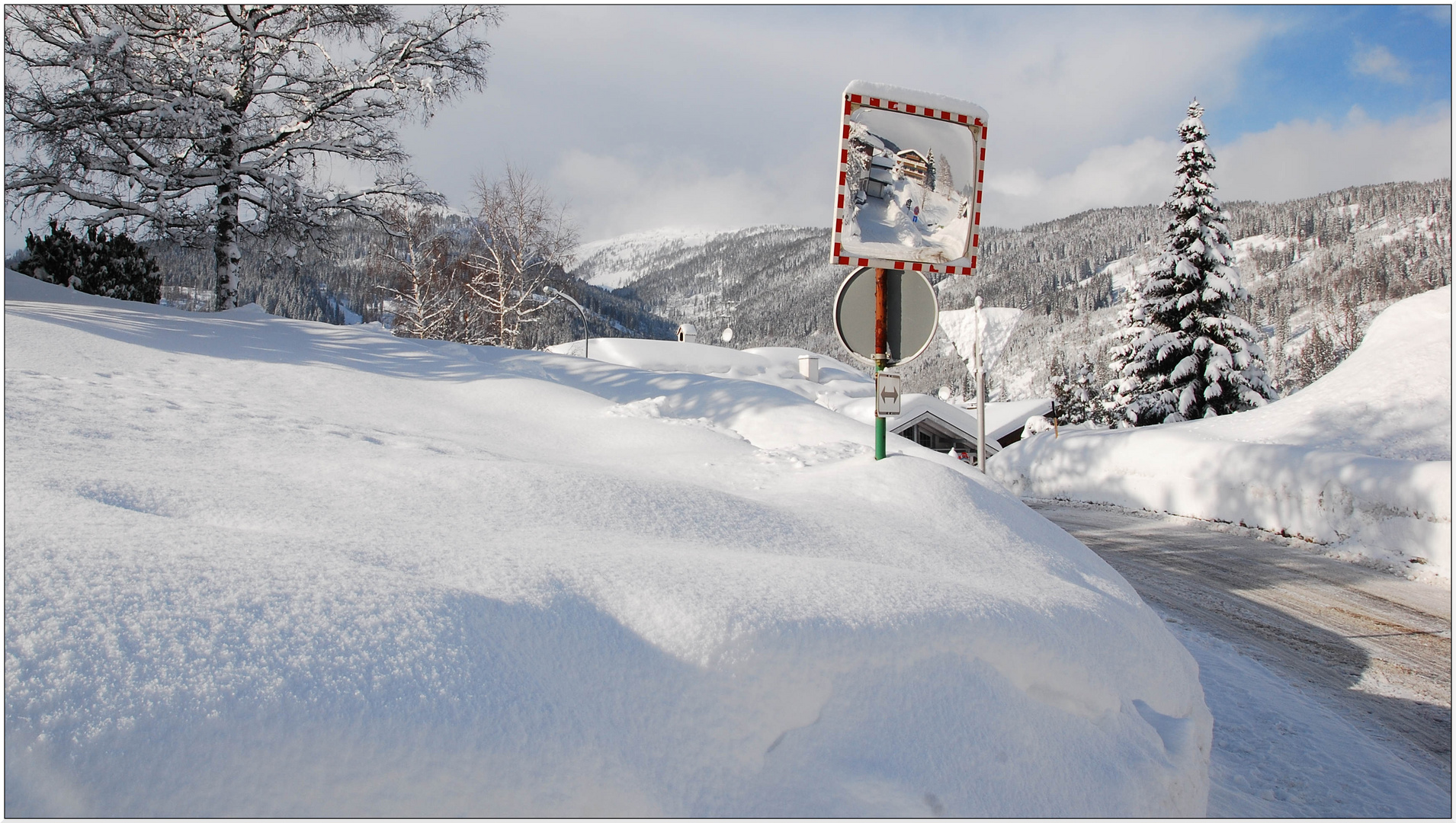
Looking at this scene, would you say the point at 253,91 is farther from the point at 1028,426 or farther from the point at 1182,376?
the point at 1028,426

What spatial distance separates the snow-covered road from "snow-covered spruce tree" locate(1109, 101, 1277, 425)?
1840 centimetres

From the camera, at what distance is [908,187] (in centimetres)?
509

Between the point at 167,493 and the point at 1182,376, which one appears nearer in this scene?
the point at 167,493

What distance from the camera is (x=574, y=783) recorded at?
1.83m

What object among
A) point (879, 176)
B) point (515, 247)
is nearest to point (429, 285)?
point (515, 247)

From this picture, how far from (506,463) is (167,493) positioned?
5.35 feet

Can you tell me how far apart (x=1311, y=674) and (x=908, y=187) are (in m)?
4.31

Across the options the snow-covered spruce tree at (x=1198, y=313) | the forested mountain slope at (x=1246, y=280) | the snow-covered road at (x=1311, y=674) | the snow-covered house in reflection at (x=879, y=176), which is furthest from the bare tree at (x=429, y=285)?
the forested mountain slope at (x=1246, y=280)

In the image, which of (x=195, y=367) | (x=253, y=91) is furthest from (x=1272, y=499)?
(x=253, y=91)

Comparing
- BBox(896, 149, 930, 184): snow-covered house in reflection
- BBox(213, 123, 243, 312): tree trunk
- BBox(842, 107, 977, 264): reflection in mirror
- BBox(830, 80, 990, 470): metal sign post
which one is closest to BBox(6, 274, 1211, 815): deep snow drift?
BBox(830, 80, 990, 470): metal sign post

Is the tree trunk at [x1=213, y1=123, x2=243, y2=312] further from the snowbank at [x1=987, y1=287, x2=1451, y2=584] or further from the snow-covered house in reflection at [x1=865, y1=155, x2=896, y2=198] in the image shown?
the snowbank at [x1=987, y1=287, x2=1451, y2=584]

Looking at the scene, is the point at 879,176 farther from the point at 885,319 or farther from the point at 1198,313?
the point at 1198,313

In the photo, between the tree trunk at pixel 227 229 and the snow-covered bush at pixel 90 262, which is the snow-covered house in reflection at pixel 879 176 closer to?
the tree trunk at pixel 227 229

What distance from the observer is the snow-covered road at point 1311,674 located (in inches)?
136
